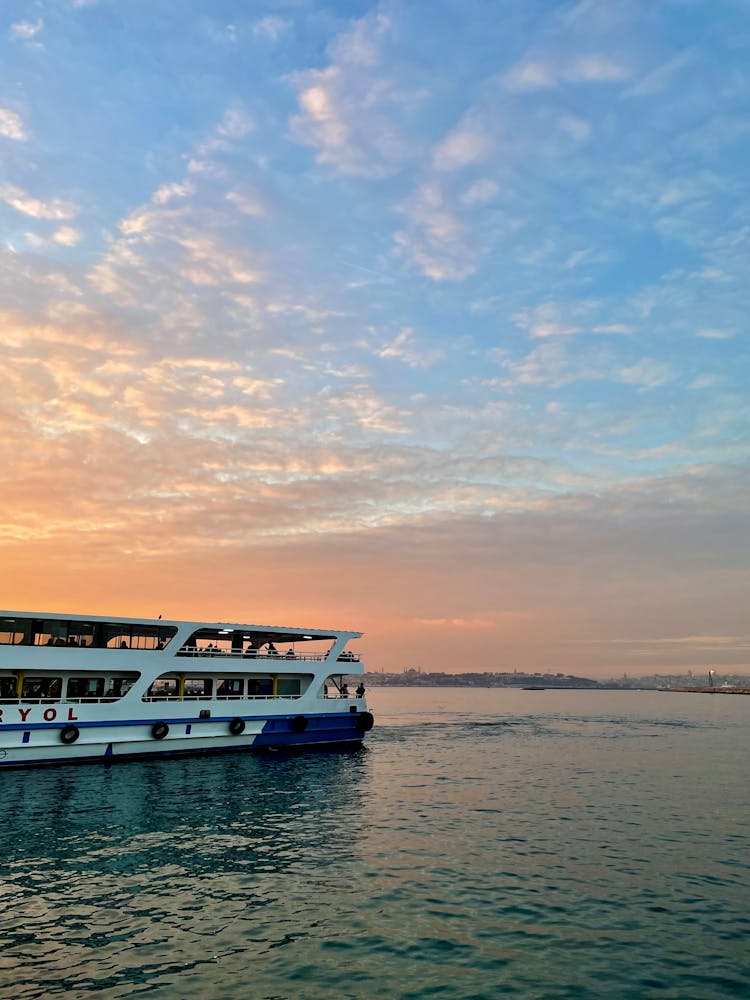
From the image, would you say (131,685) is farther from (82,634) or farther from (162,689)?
(82,634)

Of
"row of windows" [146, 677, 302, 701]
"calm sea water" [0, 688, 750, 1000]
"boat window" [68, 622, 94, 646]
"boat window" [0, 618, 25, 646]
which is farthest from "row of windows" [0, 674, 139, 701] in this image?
"calm sea water" [0, 688, 750, 1000]

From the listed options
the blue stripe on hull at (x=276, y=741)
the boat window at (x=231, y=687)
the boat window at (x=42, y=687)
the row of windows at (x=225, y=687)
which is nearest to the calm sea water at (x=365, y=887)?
the blue stripe on hull at (x=276, y=741)

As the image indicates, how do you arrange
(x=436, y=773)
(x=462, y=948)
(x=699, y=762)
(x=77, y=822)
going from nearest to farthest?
(x=462, y=948) → (x=77, y=822) → (x=436, y=773) → (x=699, y=762)

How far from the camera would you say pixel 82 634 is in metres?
36.3

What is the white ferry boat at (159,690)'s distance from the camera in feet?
113

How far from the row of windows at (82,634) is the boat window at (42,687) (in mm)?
2080

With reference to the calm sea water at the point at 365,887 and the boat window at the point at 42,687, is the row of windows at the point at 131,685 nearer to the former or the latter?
the boat window at the point at 42,687

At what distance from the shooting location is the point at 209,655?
41.1 metres

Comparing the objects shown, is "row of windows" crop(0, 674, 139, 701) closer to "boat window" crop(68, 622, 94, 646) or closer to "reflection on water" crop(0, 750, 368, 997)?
"boat window" crop(68, 622, 94, 646)

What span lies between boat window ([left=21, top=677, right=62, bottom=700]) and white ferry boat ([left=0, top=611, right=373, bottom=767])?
2.0 inches

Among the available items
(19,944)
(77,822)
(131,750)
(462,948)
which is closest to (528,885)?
(462,948)

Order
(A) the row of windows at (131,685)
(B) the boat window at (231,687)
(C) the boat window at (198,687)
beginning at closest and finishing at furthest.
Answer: (A) the row of windows at (131,685)
(C) the boat window at (198,687)
(B) the boat window at (231,687)

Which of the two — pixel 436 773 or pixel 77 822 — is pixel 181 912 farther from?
pixel 436 773

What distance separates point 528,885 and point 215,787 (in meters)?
17.3
